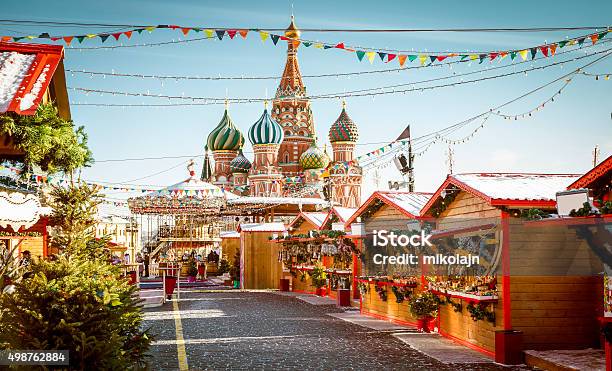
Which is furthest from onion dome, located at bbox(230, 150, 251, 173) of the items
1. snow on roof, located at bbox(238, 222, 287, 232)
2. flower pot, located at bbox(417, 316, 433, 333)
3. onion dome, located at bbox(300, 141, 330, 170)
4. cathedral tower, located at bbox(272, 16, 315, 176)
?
flower pot, located at bbox(417, 316, 433, 333)

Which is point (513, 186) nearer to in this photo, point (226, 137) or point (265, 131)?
point (265, 131)

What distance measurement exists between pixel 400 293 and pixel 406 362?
586 centimetres

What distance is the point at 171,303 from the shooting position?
25.9 metres

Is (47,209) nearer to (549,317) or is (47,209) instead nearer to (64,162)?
Result: (64,162)

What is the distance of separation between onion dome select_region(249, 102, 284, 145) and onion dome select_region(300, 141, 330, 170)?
4547 millimetres

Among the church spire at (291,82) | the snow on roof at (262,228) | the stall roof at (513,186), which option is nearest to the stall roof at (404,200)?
the stall roof at (513,186)

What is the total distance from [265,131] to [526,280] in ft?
173

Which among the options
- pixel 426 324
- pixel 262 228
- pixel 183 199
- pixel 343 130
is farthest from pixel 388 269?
pixel 343 130

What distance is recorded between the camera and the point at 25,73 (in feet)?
35.6

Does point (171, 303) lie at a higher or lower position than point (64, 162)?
lower

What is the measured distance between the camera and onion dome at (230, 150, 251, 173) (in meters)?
74.1

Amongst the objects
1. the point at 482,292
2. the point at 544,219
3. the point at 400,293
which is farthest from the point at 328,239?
the point at 544,219

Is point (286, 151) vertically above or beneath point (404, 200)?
above

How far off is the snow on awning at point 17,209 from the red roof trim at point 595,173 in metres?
8.29
